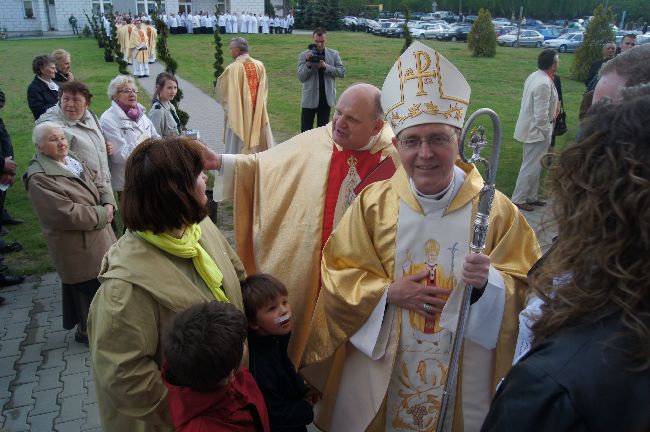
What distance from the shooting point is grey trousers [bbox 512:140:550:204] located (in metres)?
7.24

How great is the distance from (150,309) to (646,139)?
5.15 feet

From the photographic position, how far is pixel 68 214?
12.3ft

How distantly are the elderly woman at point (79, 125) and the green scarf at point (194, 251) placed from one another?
2.91 m

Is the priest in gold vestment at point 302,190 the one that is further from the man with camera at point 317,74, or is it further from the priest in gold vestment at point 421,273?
the man with camera at point 317,74

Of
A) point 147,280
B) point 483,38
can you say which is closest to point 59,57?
point 147,280

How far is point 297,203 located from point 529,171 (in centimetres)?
509

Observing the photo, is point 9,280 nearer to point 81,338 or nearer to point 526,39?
point 81,338

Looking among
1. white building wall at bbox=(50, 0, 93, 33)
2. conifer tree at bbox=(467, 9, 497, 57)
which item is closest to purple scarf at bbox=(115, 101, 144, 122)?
conifer tree at bbox=(467, 9, 497, 57)

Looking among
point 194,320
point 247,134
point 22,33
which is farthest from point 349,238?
point 22,33

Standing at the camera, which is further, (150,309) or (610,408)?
(150,309)

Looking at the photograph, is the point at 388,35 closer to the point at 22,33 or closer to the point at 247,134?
the point at 22,33

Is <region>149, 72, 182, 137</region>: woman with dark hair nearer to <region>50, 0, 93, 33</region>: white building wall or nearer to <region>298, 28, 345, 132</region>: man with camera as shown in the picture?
<region>298, 28, 345, 132</region>: man with camera

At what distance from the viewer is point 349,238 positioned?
239 cm

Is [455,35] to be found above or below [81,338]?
above
